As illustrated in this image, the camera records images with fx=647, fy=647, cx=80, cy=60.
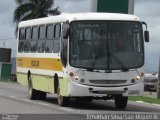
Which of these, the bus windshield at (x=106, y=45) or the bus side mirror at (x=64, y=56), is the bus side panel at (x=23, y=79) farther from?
the bus windshield at (x=106, y=45)

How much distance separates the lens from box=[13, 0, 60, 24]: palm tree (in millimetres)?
68188

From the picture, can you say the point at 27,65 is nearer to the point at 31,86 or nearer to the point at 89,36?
the point at 31,86

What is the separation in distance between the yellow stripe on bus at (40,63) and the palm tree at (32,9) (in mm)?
38631

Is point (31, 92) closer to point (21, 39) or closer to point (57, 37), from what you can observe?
point (21, 39)

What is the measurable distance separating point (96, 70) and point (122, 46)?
4.18 ft

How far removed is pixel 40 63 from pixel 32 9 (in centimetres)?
4422

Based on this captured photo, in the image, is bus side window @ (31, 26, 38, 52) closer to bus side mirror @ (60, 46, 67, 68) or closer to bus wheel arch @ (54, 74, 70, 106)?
bus wheel arch @ (54, 74, 70, 106)

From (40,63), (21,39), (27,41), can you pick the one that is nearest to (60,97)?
(40,63)

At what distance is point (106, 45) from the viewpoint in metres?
21.8

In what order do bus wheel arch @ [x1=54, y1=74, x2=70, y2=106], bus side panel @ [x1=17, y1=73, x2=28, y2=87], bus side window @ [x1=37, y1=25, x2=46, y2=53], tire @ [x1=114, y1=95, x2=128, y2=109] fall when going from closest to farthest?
1. bus wheel arch @ [x1=54, y1=74, x2=70, y2=106]
2. tire @ [x1=114, y1=95, x2=128, y2=109]
3. bus side window @ [x1=37, y1=25, x2=46, y2=53]
4. bus side panel @ [x1=17, y1=73, x2=28, y2=87]

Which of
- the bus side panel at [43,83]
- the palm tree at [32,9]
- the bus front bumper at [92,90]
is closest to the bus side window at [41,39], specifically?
the bus side panel at [43,83]

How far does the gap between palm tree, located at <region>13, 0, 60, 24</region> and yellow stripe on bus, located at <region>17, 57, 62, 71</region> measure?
127 ft

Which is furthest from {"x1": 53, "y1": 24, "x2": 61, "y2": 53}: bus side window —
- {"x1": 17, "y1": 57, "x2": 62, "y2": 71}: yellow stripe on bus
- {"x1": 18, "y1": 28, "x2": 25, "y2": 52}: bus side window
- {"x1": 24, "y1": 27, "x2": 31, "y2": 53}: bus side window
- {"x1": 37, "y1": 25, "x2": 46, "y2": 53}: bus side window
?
{"x1": 18, "y1": 28, "x2": 25, "y2": 52}: bus side window

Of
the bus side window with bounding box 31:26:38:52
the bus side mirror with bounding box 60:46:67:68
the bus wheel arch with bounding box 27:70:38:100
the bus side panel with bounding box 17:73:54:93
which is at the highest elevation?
the bus side window with bounding box 31:26:38:52
